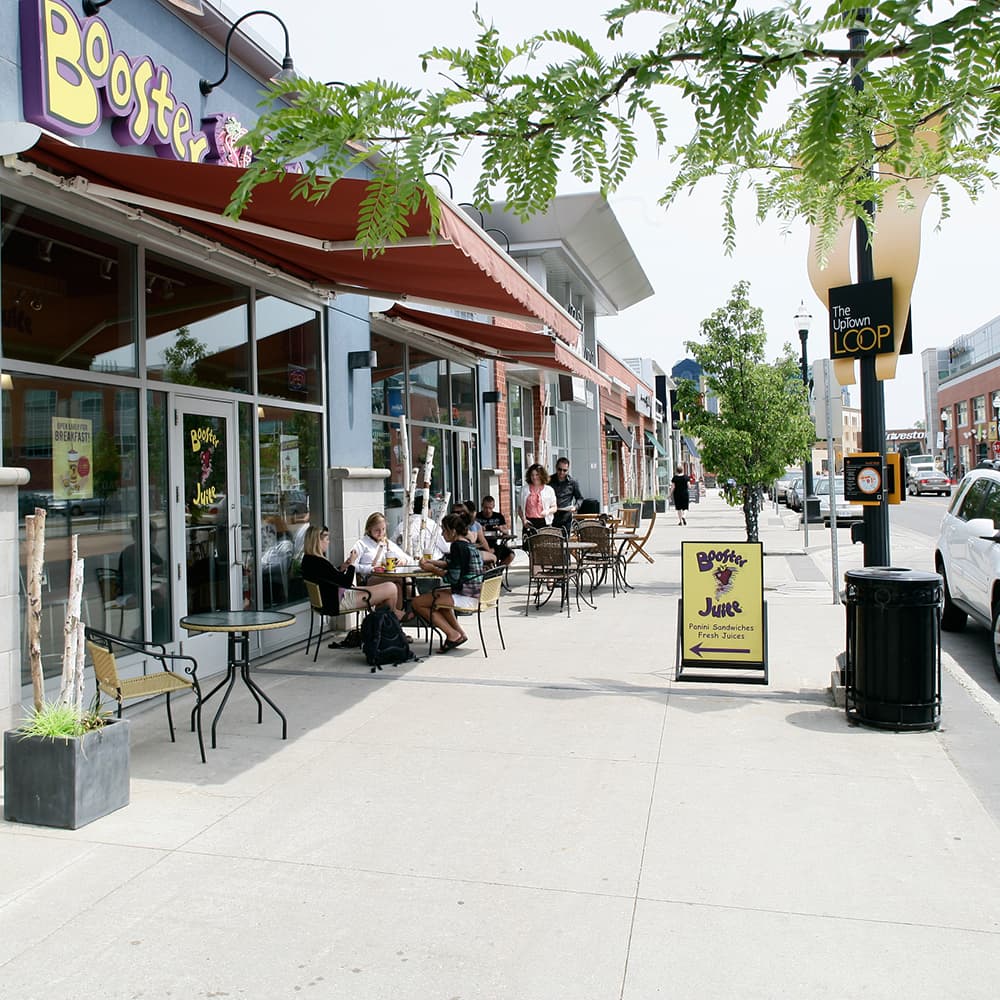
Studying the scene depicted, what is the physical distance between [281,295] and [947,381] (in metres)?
94.2

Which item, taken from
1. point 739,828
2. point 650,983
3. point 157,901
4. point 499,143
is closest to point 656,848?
point 739,828

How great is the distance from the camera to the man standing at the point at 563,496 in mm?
14203

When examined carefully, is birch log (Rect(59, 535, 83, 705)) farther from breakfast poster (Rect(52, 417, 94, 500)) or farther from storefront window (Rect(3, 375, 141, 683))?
breakfast poster (Rect(52, 417, 94, 500))

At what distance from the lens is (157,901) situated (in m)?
3.56

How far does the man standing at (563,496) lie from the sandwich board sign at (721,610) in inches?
274

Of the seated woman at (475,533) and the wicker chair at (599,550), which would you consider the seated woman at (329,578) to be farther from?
the wicker chair at (599,550)

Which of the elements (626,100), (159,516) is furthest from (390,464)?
(626,100)

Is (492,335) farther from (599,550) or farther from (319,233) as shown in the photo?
(319,233)

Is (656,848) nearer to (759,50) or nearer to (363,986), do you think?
(363,986)

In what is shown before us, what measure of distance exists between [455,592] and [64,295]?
4.12 m

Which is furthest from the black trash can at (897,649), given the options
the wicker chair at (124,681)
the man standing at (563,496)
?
the man standing at (563,496)

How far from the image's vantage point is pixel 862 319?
7.05 meters

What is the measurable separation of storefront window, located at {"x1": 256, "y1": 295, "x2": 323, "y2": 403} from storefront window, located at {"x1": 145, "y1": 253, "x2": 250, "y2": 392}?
0.29m

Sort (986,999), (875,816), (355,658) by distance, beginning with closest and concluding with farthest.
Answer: (986,999)
(875,816)
(355,658)
